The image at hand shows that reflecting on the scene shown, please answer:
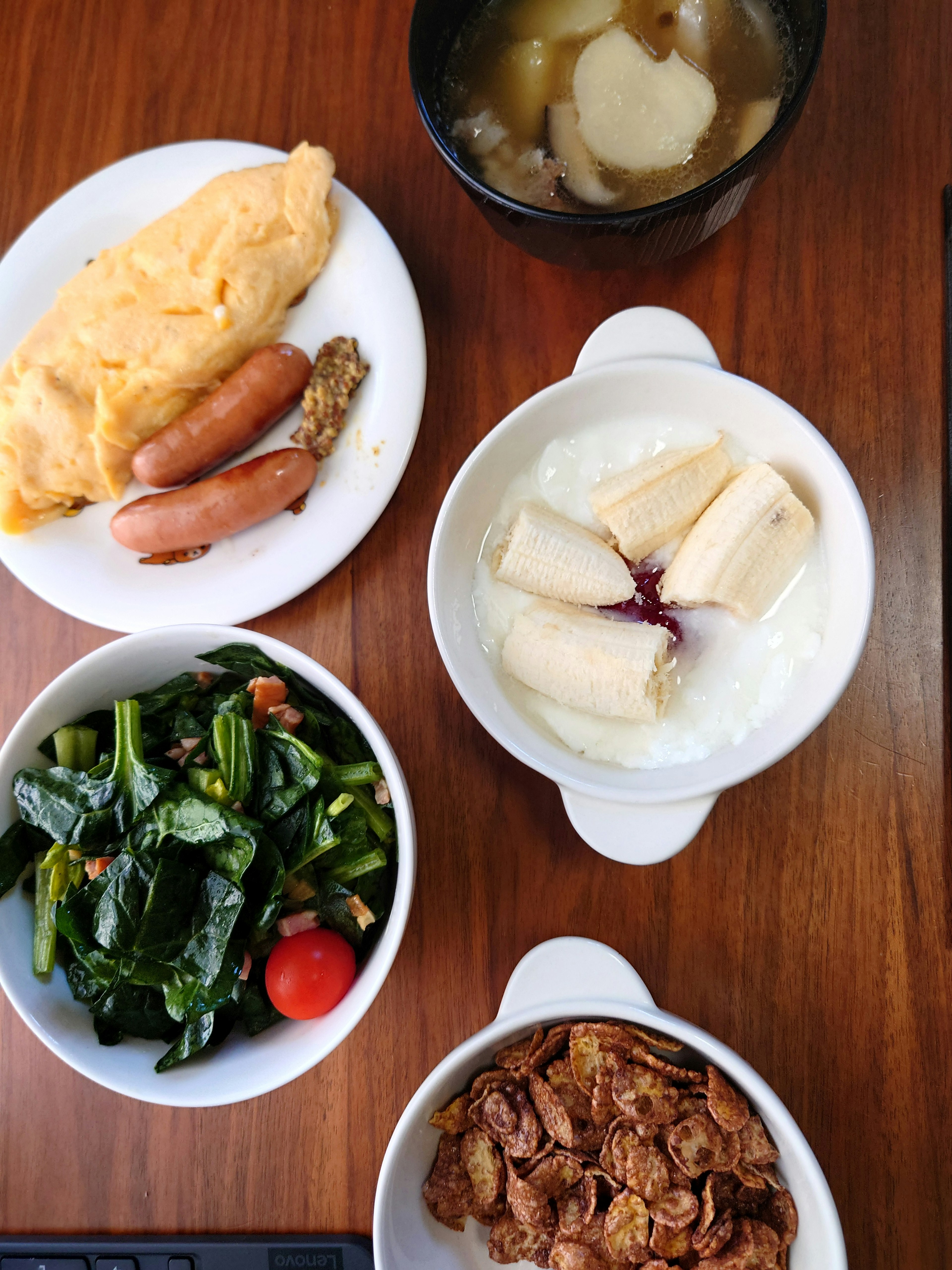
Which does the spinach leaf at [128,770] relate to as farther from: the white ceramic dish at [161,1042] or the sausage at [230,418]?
the sausage at [230,418]

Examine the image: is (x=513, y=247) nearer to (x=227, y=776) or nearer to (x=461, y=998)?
(x=227, y=776)

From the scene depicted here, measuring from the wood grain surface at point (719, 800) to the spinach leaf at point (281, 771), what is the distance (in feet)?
0.74

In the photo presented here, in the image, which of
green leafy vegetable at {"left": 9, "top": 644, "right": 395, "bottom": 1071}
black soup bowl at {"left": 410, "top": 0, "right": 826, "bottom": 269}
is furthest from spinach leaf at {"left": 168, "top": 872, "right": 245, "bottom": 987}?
black soup bowl at {"left": 410, "top": 0, "right": 826, "bottom": 269}

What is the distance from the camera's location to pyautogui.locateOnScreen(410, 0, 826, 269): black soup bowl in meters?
1.07

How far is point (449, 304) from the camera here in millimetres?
1415

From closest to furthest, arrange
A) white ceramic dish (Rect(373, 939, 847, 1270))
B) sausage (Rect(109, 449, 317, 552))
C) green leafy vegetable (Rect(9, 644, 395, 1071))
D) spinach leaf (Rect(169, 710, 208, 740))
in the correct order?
white ceramic dish (Rect(373, 939, 847, 1270)), green leafy vegetable (Rect(9, 644, 395, 1071)), spinach leaf (Rect(169, 710, 208, 740)), sausage (Rect(109, 449, 317, 552))

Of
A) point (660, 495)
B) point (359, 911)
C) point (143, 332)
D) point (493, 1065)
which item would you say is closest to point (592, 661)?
point (660, 495)

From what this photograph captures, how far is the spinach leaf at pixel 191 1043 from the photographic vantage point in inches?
46.1

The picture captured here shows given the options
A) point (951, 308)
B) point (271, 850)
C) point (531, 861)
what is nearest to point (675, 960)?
point (531, 861)

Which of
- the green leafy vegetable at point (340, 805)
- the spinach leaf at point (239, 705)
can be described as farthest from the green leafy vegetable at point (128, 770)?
the green leafy vegetable at point (340, 805)

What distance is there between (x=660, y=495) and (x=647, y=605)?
0.16m

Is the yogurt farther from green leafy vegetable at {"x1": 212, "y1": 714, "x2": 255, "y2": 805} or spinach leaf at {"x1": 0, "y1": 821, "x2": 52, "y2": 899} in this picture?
spinach leaf at {"x1": 0, "y1": 821, "x2": 52, "y2": 899}

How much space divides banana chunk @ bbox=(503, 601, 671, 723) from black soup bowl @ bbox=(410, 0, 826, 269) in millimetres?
482

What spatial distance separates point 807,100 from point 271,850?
4.40 ft
